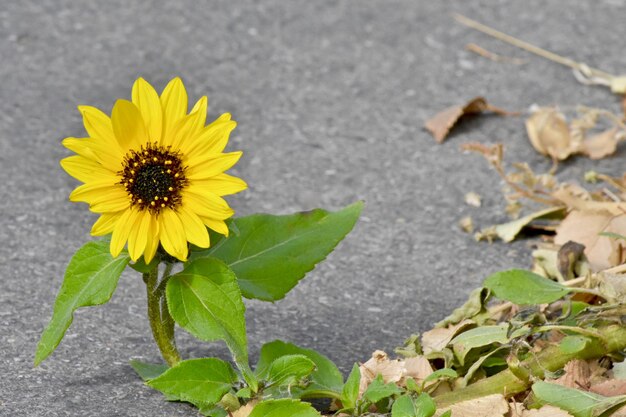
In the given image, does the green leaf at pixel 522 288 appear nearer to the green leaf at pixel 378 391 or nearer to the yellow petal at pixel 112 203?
the green leaf at pixel 378 391

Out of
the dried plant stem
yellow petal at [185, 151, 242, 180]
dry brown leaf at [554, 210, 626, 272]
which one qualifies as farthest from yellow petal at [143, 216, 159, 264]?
the dried plant stem

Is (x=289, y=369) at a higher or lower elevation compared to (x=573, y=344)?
higher

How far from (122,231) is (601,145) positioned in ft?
6.27

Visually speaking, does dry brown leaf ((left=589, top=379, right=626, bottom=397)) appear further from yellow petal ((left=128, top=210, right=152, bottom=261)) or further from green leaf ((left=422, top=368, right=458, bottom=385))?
yellow petal ((left=128, top=210, right=152, bottom=261))

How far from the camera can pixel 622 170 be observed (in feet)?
10.4

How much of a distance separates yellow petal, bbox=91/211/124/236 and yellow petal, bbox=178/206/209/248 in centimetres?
11

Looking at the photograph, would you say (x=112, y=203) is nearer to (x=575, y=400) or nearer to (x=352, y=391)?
(x=352, y=391)

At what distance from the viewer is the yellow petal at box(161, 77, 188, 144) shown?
1824mm

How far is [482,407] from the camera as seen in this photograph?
192cm

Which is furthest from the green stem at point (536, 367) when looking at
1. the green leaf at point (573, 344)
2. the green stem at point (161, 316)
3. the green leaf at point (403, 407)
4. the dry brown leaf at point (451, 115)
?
the dry brown leaf at point (451, 115)

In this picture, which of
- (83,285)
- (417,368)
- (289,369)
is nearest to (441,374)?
(417,368)

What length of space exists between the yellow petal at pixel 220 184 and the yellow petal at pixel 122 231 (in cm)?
13

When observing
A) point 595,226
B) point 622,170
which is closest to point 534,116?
point 622,170

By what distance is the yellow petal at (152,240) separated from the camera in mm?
1788
